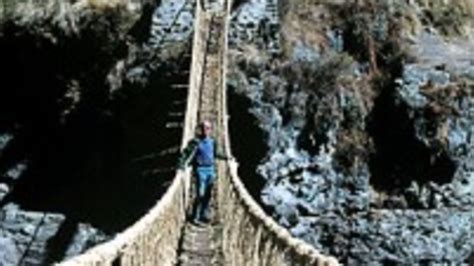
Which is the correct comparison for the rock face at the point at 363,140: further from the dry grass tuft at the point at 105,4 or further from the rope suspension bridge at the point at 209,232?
the dry grass tuft at the point at 105,4

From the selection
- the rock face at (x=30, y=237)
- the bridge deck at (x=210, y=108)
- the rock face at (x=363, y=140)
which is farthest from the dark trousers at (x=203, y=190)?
the rock face at (x=30, y=237)

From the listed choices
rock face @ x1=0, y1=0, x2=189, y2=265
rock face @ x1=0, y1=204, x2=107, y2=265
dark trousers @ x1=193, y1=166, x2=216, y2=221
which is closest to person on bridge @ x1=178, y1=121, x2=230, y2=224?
dark trousers @ x1=193, y1=166, x2=216, y2=221

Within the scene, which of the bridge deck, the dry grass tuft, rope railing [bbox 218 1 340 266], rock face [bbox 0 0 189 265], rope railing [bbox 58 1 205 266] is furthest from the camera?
the dry grass tuft

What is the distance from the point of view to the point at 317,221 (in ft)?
76.7

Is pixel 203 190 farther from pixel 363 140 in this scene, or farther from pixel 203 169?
pixel 363 140

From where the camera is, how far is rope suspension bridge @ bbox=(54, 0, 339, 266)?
12008 mm

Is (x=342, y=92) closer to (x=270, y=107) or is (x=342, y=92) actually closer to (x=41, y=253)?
(x=270, y=107)

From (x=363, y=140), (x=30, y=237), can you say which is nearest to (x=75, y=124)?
(x=30, y=237)

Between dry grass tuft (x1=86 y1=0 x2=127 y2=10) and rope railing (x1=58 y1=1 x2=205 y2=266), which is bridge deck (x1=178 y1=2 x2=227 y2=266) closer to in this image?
rope railing (x1=58 y1=1 x2=205 y2=266)

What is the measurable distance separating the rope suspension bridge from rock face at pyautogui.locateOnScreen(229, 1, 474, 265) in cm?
228

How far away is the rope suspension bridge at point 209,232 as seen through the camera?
12008mm

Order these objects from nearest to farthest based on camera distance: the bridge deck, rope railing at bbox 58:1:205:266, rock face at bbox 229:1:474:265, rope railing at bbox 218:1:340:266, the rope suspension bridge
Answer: rope railing at bbox 58:1:205:266, the rope suspension bridge, rope railing at bbox 218:1:340:266, the bridge deck, rock face at bbox 229:1:474:265

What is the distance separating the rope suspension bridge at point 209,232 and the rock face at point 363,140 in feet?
7.49

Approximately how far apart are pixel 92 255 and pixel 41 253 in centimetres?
1516
